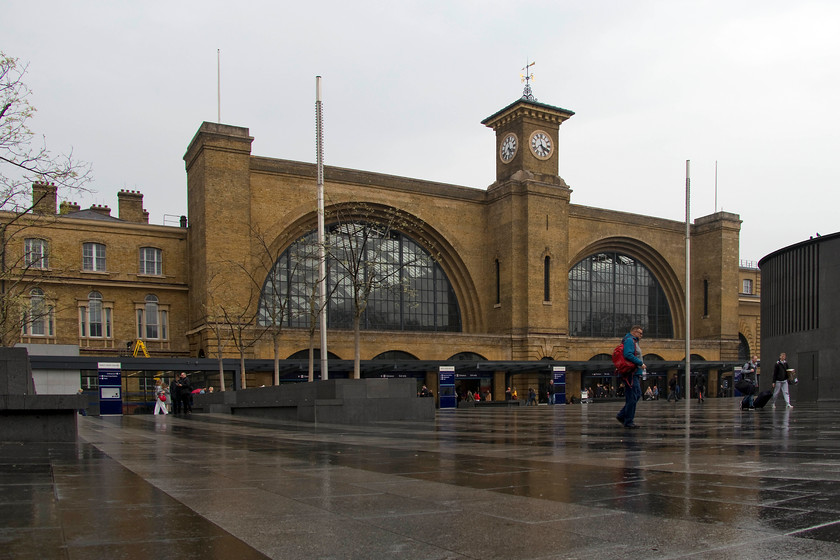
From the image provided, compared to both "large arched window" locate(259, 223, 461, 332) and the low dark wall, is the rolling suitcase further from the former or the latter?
"large arched window" locate(259, 223, 461, 332)

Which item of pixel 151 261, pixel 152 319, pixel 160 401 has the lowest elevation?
pixel 160 401

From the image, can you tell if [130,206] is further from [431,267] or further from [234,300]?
[431,267]

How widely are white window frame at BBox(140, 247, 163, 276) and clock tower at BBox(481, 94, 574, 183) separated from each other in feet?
80.7

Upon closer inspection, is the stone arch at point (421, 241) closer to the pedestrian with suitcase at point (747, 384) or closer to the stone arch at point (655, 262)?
the stone arch at point (655, 262)

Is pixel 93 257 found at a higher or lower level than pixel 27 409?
higher

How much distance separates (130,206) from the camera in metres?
52.5

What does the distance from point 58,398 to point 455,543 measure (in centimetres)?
886

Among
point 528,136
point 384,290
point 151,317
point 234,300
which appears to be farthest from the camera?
point 528,136

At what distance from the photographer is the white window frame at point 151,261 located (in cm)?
4706

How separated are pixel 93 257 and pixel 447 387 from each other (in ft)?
72.9

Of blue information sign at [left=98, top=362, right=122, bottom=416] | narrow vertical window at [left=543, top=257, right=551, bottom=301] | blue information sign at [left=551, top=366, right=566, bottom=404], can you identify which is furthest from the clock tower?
blue information sign at [left=98, top=362, right=122, bottom=416]

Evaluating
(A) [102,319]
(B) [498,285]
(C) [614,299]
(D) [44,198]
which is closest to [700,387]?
(B) [498,285]

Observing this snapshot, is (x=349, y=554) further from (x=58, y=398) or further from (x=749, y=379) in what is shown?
(x=749, y=379)

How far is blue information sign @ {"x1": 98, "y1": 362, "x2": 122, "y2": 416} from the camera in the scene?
31.1 meters
